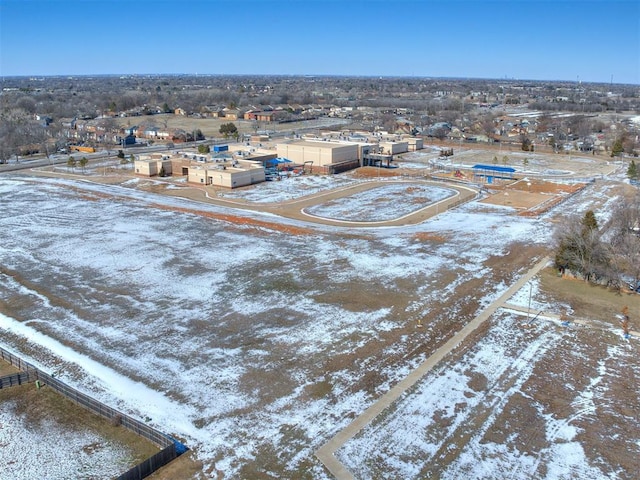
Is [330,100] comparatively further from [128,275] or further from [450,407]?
[450,407]

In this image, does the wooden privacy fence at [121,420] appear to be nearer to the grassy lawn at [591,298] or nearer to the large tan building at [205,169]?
the grassy lawn at [591,298]

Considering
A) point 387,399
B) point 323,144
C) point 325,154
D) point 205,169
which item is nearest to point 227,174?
point 205,169

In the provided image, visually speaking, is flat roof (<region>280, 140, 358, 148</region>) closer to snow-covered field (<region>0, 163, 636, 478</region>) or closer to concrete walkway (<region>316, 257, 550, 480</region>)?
snow-covered field (<region>0, 163, 636, 478</region>)

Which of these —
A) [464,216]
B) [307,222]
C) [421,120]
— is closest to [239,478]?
[307,222]

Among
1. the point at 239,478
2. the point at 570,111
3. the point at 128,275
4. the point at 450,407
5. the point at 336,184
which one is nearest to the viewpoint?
the point at 239,478

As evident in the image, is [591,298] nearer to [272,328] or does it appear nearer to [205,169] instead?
[272,328]

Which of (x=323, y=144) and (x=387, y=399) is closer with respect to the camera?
(x=387, y=399)
